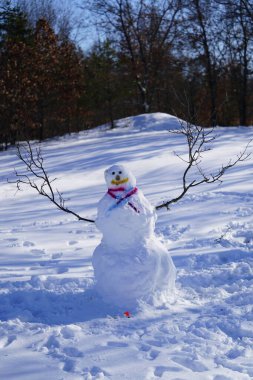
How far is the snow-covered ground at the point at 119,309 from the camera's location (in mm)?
3252

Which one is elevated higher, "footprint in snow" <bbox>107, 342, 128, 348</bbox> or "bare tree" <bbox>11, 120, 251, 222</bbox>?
"bare tree" <bbox>11, 120, 251, 222</bbox>

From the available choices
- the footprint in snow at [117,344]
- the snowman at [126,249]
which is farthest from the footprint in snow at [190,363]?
the snowman at [126,249]

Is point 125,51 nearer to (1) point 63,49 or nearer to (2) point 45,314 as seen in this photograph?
(1) point 63,49

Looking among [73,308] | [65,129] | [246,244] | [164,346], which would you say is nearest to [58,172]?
[246,244]

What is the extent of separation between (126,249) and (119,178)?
2.21ft

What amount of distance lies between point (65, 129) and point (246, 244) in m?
18.9

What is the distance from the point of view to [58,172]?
11.6 meters

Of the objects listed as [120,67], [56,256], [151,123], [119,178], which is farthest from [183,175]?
[120,67]

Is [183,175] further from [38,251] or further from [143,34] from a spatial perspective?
[143,34]

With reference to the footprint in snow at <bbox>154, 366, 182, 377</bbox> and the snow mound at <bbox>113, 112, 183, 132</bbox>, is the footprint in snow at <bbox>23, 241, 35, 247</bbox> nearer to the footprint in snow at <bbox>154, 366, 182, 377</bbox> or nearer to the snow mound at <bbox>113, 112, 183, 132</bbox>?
the footprint in snow at <bbox>154, 366, 182, 377</bbox>

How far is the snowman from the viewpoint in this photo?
13.3 feet

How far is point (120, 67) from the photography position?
22.5 metres

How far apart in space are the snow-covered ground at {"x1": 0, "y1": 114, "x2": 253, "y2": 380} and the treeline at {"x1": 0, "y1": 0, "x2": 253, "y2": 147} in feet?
27.1

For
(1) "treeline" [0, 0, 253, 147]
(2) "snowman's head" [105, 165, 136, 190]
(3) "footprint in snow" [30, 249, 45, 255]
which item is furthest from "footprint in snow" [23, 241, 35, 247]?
(1) "treeline" [0, 0, 253, 147]
